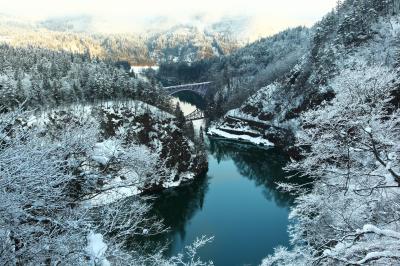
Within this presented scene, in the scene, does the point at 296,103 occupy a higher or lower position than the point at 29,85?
lower

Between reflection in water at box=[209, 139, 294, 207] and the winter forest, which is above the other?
the winter forest

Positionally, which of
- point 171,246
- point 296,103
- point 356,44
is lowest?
point 171,246

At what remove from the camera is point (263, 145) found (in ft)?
292

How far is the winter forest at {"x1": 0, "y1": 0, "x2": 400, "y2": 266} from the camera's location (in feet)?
22.2

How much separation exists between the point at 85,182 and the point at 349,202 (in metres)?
7.32

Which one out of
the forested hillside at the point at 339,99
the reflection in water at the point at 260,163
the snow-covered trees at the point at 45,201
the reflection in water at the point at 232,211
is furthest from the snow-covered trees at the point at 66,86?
the snow-covered trees at the point at 45,201

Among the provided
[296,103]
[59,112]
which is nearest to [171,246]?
[59,112]

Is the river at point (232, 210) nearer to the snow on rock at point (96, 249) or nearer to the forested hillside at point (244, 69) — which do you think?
the snow on rock at point (96, 249)

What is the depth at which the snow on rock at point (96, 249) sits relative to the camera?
7.46m

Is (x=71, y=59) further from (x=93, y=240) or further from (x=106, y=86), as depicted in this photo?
(x=93, y=240)

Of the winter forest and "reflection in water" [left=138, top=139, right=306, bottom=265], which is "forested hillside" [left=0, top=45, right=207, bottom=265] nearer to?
the winter forest

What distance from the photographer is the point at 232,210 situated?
51.9 meters

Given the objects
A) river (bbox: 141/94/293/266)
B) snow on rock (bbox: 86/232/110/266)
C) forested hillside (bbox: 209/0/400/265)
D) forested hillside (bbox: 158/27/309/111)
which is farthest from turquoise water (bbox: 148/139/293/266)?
forested hillside (bbox: 158/27/309/111)

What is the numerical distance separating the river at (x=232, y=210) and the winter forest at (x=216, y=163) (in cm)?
28
